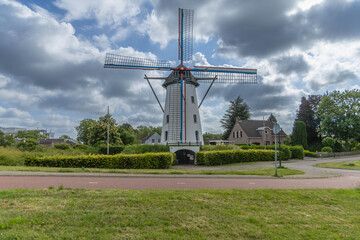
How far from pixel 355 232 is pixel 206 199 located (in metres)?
3.48

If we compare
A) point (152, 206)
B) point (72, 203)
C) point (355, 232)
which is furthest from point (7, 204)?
point (355, 232)

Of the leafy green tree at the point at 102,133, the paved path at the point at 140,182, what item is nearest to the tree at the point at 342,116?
the paved path at the point at 140,182

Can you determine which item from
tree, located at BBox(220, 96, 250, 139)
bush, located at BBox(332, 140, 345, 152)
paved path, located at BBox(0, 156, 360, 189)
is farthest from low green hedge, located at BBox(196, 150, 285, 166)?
tree, located at BBox(220, 96, 250, 139)

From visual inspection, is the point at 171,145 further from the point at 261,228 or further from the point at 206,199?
the point at 261,228

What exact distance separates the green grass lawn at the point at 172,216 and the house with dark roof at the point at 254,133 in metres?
43.8

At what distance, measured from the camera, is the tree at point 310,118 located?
50156 millimetres

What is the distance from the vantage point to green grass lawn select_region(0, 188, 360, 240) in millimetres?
4328

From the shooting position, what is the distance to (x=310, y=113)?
5078 centimetres

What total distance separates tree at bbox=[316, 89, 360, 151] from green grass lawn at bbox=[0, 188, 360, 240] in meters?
40.9

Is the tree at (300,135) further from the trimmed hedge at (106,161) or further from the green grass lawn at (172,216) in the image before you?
the green grass lawn at (172,216)

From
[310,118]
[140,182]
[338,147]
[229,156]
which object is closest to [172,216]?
[140,182]

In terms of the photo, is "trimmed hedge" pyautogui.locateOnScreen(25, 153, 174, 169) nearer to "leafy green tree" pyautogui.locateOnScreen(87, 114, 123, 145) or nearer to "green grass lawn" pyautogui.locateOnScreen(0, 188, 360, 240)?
A: "green grass lawn" pyautogui.locateOnScreen(0, 188, 360, 240)

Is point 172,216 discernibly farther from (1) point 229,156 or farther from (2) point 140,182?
(1) point 229,156

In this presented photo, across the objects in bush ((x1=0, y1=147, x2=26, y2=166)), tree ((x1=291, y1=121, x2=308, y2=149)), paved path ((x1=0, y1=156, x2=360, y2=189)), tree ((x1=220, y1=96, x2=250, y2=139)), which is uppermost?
tree ((x1=220, y1=96, x2=250, y2=139))
